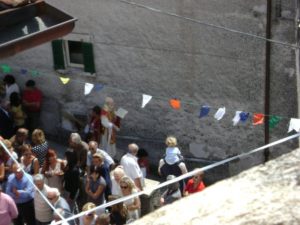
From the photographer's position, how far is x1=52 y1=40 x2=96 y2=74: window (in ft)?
44.4

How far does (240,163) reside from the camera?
40.1ft

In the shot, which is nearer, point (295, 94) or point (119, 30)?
point (295, 94)

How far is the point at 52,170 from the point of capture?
1014 centimetres

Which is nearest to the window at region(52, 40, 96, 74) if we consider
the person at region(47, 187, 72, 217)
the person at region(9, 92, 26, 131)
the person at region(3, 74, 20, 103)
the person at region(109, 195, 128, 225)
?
the person at region(3, 74, 20, 103)

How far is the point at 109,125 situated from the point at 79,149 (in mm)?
1773

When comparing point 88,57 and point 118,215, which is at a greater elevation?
point 88,57

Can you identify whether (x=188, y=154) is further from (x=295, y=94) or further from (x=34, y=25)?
(x=34, y=25)

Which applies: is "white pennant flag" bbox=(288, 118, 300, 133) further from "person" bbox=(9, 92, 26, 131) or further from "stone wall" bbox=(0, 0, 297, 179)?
"person" bbox=(9, 92, 26, 131)

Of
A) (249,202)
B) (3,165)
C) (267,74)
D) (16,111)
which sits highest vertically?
(249,202)

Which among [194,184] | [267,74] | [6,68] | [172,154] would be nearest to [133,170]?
[172,154]

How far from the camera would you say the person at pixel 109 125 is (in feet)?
40.1


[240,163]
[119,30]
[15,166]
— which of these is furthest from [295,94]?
[15,166]

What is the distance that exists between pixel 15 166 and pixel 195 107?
4.02 metres

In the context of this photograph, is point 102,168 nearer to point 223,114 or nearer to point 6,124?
point 223,114
